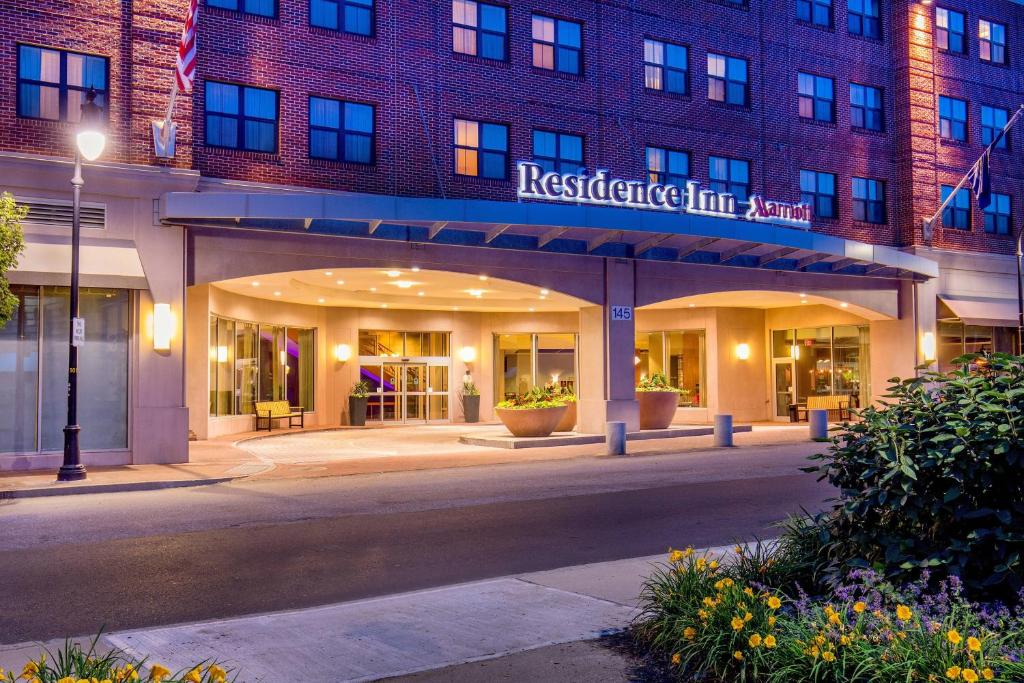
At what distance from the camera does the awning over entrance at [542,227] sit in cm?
2028

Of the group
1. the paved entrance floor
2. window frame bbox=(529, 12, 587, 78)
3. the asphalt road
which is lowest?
the asphalt road

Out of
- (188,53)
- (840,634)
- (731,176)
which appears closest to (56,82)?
(188,53)

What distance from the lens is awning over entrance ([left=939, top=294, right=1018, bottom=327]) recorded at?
33.8m

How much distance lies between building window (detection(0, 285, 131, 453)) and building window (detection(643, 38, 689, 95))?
1767cm

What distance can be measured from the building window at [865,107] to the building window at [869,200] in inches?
82.7

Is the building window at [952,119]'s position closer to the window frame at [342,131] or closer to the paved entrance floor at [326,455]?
the paved entrance floor at [326,455]

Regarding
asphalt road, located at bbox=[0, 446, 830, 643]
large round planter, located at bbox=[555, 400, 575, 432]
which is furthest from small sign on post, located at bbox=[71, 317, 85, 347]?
large round planter, located at bbox=[555, 400, 575, 432]

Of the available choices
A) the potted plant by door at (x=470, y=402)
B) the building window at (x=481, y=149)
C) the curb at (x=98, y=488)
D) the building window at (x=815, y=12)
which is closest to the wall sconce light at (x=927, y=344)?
the building window at (x=815, y=12)

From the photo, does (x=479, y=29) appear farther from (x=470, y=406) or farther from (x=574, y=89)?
(x=470, y=406)

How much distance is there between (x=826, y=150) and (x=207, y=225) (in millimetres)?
22528

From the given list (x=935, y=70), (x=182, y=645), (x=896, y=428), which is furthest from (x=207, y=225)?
(x=935, y=70)

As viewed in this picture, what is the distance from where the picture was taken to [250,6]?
75.9ft

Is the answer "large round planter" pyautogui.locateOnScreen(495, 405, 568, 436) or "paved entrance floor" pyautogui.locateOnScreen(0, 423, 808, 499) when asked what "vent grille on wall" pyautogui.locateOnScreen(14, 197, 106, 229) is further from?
"large round planter" pyautogui.locateOnScreen(495, 405, 568, 436)

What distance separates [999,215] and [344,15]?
26813 millimetres
